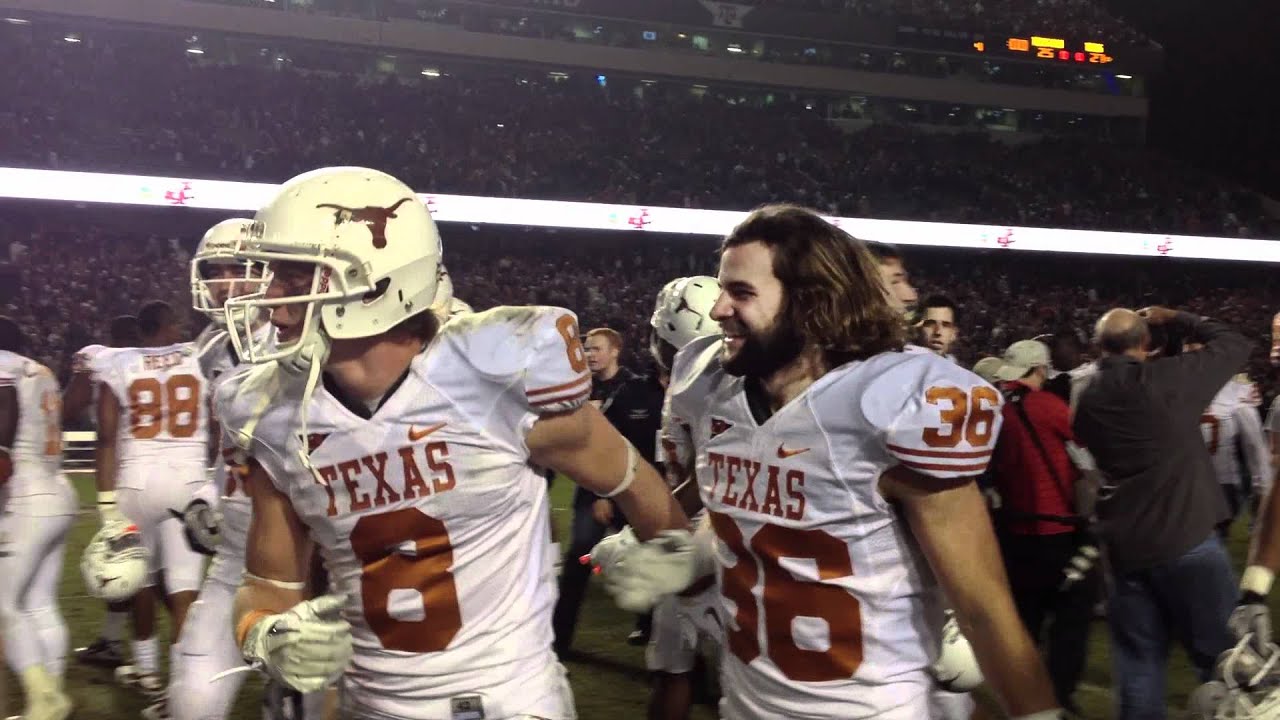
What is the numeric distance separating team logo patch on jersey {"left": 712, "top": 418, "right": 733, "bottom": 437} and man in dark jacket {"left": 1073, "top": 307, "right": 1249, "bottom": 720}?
7.88 ft

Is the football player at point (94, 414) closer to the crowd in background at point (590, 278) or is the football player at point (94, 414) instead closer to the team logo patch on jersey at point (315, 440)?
the team logo patch on jersey at point (315, 440)

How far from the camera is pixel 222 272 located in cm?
527

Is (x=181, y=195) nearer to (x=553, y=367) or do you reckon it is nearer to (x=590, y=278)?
(x=590, y=278)

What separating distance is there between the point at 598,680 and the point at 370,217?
4310 millimetres

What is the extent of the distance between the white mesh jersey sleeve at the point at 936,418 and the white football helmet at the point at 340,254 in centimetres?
96

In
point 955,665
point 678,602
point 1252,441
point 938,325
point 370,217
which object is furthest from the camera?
point 1252,441

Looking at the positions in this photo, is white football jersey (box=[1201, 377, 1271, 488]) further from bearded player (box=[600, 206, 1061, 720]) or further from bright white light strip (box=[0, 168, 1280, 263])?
bright white light strip (box=[0, 168, 1280, 263])

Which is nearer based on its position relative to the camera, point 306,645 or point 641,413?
point 306,645

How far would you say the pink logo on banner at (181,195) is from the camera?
21141 millimetres

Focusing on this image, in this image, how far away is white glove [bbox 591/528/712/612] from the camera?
2.49 meters

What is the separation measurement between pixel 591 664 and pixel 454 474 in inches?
174

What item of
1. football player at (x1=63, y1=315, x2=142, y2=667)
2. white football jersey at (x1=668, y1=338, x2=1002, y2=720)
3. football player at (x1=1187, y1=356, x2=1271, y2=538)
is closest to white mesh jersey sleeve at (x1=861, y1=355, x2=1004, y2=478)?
white football jersey at (x1=668, y1=338, x2=1002, y2=720)

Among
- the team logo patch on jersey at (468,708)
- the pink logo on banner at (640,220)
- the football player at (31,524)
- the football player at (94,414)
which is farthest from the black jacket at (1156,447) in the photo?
the pink logo on banner at (640,220)

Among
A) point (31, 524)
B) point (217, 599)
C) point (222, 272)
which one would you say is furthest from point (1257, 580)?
point (31, 524)
